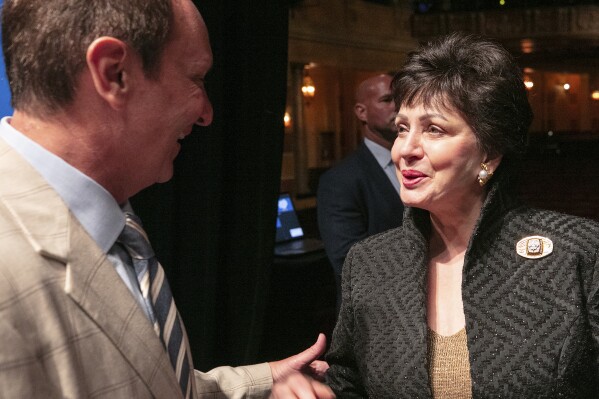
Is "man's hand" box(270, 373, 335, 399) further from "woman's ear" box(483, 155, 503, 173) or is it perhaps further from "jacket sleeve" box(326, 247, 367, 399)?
"woman's ear" box(483, 155, 503, 173)

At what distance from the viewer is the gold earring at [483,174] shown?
192 centimetres

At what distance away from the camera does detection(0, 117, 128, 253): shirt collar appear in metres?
1.12

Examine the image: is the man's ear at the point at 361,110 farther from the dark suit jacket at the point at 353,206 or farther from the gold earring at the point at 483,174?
the gold earring at the point at 483,174

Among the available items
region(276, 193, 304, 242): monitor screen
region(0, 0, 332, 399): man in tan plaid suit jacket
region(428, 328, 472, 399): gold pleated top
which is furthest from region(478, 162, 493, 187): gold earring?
region(276, 193, 304, 242): monitor screen

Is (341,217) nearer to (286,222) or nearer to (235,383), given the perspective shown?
(235,383)

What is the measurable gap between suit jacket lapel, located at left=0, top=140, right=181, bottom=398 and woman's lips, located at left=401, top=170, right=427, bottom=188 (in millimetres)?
967

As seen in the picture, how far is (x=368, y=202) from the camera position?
3.42 meters

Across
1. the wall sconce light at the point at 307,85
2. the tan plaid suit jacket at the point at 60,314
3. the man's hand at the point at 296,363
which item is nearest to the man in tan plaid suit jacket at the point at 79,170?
the tan plaid suit jacket at the point at 60,314

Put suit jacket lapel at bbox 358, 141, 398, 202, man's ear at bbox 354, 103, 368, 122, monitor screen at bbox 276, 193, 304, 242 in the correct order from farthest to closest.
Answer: monitor screen at bbox 276, 193, 304, 242, man's ear at bbox 354, 103, 368, 122, suit jacket lapel at bbox 358, 141, 398, 202

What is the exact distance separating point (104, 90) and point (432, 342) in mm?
1094

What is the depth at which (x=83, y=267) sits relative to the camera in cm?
108

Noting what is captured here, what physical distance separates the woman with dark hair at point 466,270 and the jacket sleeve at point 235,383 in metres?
0.36

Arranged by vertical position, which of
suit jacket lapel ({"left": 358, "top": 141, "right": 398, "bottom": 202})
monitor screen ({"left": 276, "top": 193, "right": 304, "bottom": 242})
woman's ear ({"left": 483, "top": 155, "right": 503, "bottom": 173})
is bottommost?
monitor screen ({"left": 276, "top": 193, "right": 304, "bottom": 242})

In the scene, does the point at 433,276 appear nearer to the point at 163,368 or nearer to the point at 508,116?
the point at 508,116
